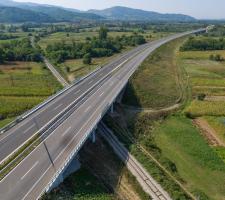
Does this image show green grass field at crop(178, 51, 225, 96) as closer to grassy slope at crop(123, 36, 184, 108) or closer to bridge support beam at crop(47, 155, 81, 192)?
grassy slope at crop(123, 36, 184, 108)

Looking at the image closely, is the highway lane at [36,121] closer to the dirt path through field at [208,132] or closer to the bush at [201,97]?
the dirt path through field at [208,132]

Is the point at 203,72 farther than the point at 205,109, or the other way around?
the point at 203,72

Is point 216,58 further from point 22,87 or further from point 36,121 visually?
point 36,121

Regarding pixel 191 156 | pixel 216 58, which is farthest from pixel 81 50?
pixel 191 156

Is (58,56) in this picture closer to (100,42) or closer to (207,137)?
(100,42)

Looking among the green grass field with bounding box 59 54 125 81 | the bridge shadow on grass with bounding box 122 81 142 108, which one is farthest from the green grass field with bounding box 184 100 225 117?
the green grass field with bounding box 59 54 125 81

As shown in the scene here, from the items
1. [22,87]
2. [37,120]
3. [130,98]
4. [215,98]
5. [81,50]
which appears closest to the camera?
[37,120]
